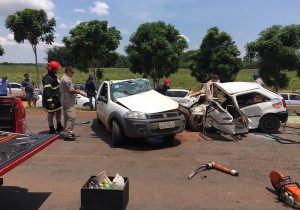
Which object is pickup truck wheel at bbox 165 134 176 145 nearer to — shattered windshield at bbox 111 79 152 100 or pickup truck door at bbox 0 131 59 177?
shattered windshield at bbox 111 79 152 100

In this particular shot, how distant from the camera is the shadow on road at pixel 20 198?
5.76 m

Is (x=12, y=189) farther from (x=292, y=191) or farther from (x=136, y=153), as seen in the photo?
(x=292, y=191)

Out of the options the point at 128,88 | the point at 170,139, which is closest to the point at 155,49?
the point at 128,88

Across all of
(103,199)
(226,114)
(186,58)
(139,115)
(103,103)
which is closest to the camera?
(103,199)

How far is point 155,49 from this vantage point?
23.5 meters

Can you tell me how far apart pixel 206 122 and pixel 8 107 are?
597 centimetres

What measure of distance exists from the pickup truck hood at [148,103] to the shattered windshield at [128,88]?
0.31m

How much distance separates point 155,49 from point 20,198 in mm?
18075

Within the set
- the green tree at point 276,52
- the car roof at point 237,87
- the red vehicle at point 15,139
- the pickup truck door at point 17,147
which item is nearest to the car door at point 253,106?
the car roof at point 237,87

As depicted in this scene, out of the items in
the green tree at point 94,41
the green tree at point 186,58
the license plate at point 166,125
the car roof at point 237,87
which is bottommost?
the license plate at point 166,125

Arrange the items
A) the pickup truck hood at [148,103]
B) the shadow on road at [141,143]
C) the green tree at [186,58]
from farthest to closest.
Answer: the green tree at [186,58] → the shadow on road at [141,143] → the pickup truck hood at [148,103]

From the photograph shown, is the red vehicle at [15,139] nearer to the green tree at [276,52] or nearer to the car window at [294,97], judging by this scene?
the green tree at [276,52]

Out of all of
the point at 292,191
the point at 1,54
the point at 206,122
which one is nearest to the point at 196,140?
the point at 206,122

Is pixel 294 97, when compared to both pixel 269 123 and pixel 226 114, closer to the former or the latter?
pixel 269 123
